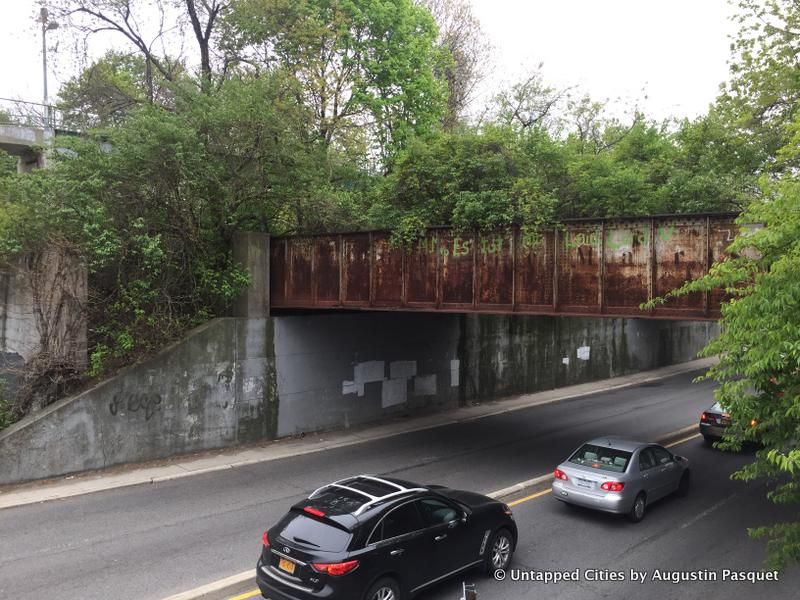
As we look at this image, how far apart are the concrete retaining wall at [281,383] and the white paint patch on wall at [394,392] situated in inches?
1.6

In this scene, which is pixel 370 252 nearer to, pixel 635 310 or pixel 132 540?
pixel 635 310

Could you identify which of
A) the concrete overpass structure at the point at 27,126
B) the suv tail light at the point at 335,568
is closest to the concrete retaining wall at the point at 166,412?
the suv tail light at the point at 335,568

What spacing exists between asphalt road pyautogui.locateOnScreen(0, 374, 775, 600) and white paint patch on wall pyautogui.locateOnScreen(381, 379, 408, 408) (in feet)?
7.41

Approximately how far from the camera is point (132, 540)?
412 inches

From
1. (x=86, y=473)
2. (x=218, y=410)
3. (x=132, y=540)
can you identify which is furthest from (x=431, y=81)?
(x=132, y=540)

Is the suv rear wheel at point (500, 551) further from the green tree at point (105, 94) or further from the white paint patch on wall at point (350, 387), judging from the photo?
the green tree at point (105, 94)

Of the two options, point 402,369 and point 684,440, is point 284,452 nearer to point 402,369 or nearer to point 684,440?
point 402,369

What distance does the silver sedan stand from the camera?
37.0ft

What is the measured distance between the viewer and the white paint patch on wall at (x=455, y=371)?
78.6ft

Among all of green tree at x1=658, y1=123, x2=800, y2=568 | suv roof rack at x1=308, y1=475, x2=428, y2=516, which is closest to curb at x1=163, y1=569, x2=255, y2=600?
suv roof rack at x1=308, y1=475, x2=428, y2=516

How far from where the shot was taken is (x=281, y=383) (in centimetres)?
1859

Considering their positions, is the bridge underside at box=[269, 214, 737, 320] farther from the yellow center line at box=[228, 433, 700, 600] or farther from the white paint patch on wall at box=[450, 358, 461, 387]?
the white paint patch on wall at box=[450, 358, 461, 387]

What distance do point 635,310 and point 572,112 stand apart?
2741cm

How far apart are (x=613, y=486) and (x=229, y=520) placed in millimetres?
7377
